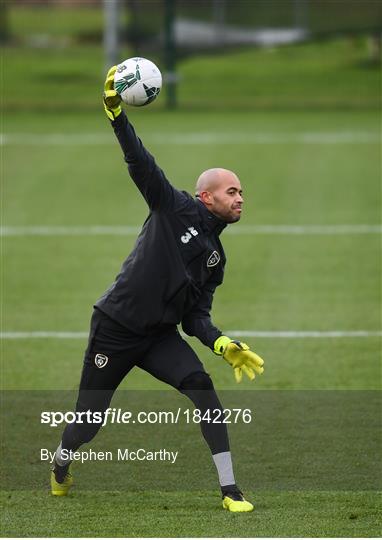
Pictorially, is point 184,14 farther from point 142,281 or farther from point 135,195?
point 142,281

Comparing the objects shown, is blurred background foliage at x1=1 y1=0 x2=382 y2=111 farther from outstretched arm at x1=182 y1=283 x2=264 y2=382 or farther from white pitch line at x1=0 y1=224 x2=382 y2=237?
outstretched arm at x1=182 y1=283 x2=264 y2=382

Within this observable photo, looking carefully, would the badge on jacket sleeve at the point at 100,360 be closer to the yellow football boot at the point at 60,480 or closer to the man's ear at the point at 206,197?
the yellow football boot at the point at 60,480

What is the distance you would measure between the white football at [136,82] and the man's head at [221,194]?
664 mm

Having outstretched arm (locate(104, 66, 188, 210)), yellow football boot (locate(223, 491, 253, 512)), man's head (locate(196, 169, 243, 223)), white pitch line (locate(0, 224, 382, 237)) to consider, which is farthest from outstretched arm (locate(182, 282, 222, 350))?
white pitch line (locate(0, 224, 382, 237))

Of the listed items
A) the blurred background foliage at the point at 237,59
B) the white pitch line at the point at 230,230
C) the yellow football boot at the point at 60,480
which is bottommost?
the white pitch line at the point at 230,230

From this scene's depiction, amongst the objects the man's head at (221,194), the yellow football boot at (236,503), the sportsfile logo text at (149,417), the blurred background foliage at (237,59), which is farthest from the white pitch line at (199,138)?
the yellow football boot at (236,503)

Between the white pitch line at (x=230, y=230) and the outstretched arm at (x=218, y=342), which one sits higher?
the outstretched arm at (x=218, y=342)

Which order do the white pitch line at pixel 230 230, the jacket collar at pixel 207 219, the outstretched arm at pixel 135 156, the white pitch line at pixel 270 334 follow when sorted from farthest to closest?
the white pitch line at pixel 230 230 < the white pitch line at pixel 270 334 < the jacket collar at pixel 207 219 < the outstretched arm at pixel 135 156

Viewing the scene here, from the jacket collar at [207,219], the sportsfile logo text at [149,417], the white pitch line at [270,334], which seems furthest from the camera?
the white pitch line at [270,334]

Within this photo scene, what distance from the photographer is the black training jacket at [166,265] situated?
27.2 feet

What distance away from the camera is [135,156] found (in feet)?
26.4

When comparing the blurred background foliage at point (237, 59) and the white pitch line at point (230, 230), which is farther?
the blurred background foliage at point (237, 59)

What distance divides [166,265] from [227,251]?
8675mm

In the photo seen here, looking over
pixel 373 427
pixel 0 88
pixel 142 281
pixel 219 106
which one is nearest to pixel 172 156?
pixel 219 106
